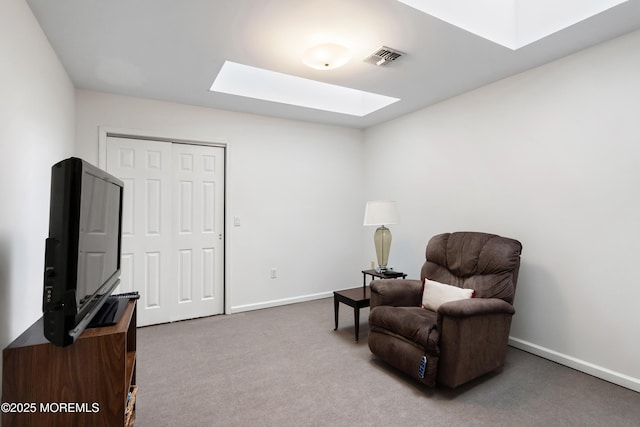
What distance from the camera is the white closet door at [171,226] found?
3359 mm

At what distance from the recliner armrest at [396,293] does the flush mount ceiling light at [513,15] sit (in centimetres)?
202

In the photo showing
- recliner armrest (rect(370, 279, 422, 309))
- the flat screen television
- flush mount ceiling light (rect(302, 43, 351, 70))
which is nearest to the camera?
the flat screen television

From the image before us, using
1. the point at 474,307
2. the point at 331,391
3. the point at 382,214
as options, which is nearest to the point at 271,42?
the point at 382,214

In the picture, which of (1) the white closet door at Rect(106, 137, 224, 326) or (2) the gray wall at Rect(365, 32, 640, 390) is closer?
(2) the gray wall at Rect(365, 32, 640, 390)

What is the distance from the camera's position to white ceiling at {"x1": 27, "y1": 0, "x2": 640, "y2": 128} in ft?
6.38

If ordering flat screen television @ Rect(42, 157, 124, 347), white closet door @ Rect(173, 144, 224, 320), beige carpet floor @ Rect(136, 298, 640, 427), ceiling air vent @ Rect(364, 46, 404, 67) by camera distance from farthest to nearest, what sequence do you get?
white closet door @ Rect(173, 144, 224, 320), ceiling air vent @ Rect(364, 46, 404, 67), beige carpet floor @ Rect(136, 298, 640, 427), flat screen television @ Rect(42, 157, 124, 347)

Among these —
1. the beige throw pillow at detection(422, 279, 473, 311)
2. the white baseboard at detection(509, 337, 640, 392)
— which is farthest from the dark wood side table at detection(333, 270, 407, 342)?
the white baseboard at detection(509, 337, 640, 392)

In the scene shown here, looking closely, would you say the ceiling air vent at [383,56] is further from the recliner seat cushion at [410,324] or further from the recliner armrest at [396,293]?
the recliner seat cushion at [410,324]

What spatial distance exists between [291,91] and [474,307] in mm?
2893

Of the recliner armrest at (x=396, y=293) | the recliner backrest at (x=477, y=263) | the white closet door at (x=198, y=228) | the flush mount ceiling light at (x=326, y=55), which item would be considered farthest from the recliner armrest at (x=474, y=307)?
the white closet door at (x=198, y=228)

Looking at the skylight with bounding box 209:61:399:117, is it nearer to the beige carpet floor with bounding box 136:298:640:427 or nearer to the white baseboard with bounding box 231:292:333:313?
the white baseboard with bounding box 231:292:333:313

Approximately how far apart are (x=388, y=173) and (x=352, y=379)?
2.78m

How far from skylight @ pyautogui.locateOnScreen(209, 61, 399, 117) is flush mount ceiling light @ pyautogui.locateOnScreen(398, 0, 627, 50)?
4.34 feet

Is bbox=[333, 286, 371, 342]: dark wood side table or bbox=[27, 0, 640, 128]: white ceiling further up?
bbox=[27, 0, 640, 128]: white ceiling
